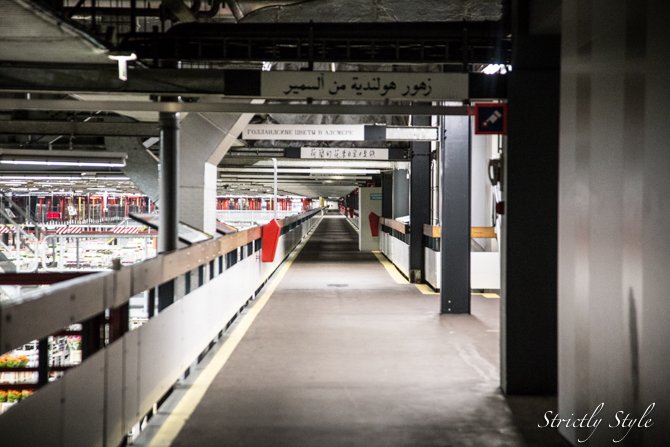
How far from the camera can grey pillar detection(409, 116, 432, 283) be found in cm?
1423

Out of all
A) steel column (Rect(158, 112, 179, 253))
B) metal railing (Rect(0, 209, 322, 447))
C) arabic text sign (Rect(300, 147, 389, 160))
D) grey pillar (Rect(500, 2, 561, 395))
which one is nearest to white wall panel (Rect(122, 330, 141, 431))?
metal railing (Rect(0, 209, 322, 447))

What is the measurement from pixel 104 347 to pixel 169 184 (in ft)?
12.8

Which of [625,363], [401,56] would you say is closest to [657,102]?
[625,363]

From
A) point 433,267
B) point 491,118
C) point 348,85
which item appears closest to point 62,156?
point 348,85

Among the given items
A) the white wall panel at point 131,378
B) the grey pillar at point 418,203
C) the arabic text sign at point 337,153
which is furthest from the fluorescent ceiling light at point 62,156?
the white wall panel at point 131,378

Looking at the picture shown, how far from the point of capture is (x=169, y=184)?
24.5 feet

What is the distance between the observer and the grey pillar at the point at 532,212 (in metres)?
5.79

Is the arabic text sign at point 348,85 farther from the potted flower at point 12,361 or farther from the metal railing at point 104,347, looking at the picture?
the potted flower at point 12,361

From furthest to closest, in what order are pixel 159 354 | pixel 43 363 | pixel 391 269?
1. pixel 391 269
2. pixel 159 354
3. pixel 43 363

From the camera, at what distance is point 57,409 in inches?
117

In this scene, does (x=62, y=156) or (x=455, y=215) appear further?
(x=62, y=156)

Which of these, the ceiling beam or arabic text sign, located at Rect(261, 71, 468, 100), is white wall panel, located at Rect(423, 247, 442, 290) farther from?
arabic text sign, located at Rect(261, 71, 468, 100)

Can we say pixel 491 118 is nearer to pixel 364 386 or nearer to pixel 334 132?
pixel 364 386

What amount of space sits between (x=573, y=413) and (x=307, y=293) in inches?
325
